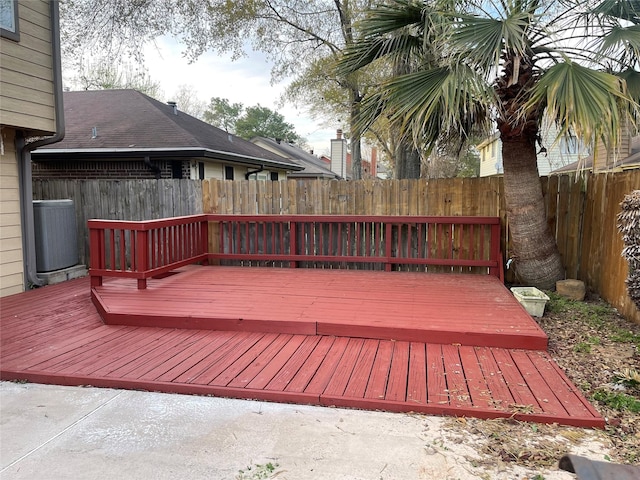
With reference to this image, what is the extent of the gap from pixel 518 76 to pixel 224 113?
3885cm

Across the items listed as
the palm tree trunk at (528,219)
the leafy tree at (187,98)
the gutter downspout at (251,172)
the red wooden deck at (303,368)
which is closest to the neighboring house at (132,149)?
the gutter downspout at (251,172)

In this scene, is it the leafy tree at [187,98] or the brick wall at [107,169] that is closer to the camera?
the brick wall at [107,169]

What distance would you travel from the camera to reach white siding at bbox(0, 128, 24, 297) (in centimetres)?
545

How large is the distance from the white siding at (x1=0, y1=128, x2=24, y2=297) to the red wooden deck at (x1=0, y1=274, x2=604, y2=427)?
149 cm

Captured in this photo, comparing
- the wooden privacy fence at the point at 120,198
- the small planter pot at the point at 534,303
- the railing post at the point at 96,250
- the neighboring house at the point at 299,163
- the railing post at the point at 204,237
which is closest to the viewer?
the small planter pot at the point at 534,303

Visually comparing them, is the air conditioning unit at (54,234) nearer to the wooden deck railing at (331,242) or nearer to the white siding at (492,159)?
the wooden deck railing at (331,242)

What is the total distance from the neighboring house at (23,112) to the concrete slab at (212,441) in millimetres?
3401

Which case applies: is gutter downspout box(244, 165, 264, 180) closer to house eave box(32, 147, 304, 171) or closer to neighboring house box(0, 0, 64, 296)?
house eave box(32, 147, 304, 171)

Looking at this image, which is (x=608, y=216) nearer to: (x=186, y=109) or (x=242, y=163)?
(x=242, y=163)

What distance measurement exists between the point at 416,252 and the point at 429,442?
4.11 meters

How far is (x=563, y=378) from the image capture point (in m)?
2.98

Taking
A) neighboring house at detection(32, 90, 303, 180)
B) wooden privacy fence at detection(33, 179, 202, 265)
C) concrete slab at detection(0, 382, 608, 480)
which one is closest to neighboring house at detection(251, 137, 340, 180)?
neighboring house at detection(32, 90, 303, 180)

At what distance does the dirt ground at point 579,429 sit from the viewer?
212 cm

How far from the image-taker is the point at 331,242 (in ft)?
21.0
